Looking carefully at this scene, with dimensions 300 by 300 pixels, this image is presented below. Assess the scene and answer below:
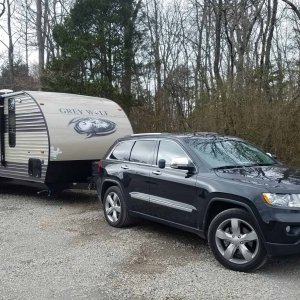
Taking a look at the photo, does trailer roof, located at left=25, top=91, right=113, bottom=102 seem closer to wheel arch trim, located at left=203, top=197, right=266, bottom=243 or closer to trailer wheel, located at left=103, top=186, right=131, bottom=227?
trailer wheel, located at left=103, top=186, right=131, bottom=227

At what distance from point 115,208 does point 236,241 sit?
2.91 metres

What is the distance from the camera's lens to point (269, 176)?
5832 millimetres

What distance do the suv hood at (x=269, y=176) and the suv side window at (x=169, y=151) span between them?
858mm

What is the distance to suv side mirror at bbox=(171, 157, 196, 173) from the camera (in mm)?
6219

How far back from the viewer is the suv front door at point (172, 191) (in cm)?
617

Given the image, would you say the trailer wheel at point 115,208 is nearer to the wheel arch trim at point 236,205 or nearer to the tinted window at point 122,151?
the tinted window at point 122,151

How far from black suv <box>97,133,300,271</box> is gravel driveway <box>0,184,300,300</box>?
358mm

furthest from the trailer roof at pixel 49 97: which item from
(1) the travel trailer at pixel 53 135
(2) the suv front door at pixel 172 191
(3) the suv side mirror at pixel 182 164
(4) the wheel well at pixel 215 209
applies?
(4) the wheel well at pixel 215 209

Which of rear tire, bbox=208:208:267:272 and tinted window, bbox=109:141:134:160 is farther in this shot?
tinted window, bbox=109:141:134:160

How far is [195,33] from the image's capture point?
26859mm

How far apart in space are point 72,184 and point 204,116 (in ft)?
15.3

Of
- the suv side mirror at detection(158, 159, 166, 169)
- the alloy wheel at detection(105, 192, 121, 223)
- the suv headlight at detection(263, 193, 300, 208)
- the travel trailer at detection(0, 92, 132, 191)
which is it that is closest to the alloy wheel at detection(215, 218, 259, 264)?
the suv headlight at detection(263, 193, 300, 208)

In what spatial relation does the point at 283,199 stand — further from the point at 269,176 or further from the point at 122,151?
the point at 122,151

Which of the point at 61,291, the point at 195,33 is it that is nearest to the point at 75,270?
the point at 61,291
